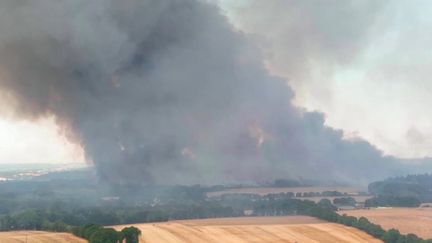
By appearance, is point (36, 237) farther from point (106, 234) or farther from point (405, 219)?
point (405, 219)

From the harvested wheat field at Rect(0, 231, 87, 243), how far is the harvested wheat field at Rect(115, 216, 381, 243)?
15.2ft

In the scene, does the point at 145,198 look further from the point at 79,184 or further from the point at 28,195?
the point at 79,184

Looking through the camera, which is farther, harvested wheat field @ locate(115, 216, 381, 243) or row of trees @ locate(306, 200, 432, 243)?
row of trees @ locate(306, 200, 432, 243)

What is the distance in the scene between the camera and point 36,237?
130ft

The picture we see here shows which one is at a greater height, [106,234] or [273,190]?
[273,190]

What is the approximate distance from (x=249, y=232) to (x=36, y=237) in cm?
1417

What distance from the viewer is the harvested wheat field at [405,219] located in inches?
1818

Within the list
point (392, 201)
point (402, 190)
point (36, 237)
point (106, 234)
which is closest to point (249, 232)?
point (106, 234)

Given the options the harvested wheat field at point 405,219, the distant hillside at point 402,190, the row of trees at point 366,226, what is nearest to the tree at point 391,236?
the row of trees at point 366,226

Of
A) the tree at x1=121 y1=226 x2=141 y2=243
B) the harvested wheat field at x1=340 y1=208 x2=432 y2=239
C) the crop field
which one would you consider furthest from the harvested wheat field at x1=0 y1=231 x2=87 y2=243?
the crop field

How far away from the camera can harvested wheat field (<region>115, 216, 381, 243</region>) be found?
4138 centimetres

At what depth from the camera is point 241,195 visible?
7344cm

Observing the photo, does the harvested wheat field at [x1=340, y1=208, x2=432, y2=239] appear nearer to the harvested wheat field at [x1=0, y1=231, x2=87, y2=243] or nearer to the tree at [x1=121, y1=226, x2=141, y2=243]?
the tree at [x1=121, y1=226, x2=141, y2=243]

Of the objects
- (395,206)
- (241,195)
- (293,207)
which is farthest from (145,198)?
(395,206)
